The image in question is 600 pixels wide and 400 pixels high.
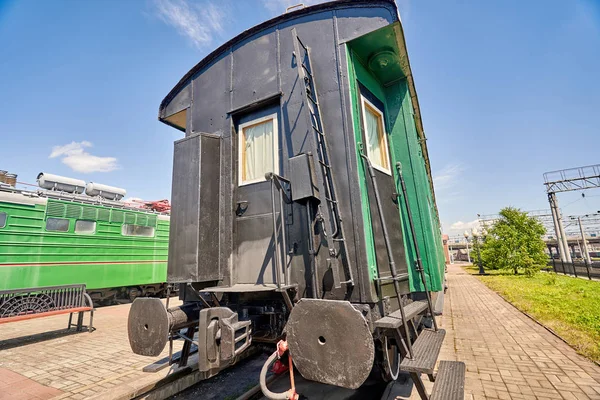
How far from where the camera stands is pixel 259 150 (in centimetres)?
340

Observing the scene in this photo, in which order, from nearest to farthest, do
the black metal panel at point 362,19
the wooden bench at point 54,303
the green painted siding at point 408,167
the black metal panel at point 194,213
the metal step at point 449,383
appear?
the metal step at point 449,383 → the black metal panel at point 362,19 → the black metal panel at point 194,213 → the green painted siding at point 408,167 → the wooden bench at point 54,303

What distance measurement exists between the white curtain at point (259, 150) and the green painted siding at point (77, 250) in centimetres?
878

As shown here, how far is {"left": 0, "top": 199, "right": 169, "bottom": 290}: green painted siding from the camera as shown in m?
8.13

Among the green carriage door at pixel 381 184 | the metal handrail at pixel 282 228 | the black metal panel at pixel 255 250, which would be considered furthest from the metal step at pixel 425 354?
the black metal panel at pixel 255 250

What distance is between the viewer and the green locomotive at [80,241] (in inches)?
322

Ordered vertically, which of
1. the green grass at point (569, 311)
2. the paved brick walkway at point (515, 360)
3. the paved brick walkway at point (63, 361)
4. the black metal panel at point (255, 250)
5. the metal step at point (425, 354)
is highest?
the black metal panel at point (255, 250)

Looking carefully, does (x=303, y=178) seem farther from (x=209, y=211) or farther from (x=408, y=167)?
(x=408, y=167)

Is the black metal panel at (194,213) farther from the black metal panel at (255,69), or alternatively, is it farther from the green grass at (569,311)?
the green grass at (569,311)

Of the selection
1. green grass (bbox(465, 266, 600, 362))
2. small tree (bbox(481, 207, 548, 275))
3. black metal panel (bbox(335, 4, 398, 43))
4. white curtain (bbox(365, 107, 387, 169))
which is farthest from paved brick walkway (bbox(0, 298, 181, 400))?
small tree (bbox(481, 207, 548, 275))

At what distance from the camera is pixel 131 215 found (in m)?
11.2

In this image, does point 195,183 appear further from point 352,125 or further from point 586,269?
point 586,269

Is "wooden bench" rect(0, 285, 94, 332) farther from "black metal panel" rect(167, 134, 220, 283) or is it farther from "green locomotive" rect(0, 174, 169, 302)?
"black metal panel" rect(167, 134, 220, 283)

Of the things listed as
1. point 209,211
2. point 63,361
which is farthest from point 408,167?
point 63,361

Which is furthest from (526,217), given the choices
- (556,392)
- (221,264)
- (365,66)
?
(221,264)
